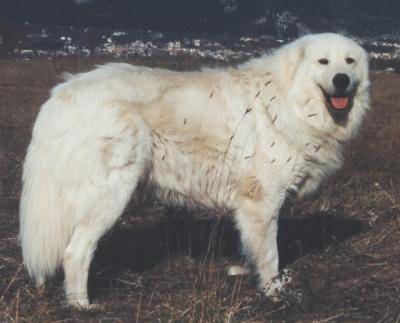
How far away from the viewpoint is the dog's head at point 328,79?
4.20m

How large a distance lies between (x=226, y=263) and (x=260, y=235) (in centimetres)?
67

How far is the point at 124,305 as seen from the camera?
375cm

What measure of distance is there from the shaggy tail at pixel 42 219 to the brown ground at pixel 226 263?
7.6 inches

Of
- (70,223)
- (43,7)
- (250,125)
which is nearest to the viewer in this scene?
(70,223)

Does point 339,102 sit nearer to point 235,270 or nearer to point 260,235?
point 260,235

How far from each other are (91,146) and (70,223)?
18.8 inches

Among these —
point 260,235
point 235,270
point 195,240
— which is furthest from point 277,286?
point 195,240

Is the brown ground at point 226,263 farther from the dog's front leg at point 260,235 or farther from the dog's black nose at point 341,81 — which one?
the dog's black nose at point 341,81

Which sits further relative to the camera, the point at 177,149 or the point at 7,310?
the point at 177,149

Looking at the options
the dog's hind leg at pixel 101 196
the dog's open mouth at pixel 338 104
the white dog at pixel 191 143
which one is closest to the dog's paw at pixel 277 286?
the white dog at pixel 191 143

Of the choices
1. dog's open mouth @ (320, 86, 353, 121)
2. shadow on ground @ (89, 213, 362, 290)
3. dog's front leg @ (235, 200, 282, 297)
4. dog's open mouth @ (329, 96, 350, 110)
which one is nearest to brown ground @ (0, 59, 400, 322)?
shadow on ground @ (89, 213, 362, 290)

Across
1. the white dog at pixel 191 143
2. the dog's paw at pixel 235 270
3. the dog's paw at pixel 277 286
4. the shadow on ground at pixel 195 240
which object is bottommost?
the shadow on ground at pixel 195 240

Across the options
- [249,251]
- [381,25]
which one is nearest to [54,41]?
[381,25]

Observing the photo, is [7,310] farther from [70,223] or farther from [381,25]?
[381,25]
